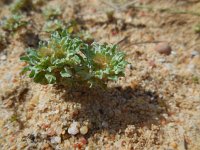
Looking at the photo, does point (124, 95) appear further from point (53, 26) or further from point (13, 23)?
point (13, 23)

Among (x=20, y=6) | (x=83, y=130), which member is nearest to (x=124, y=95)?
(x=83, y=130)

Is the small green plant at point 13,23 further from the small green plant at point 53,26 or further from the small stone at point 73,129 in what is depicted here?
the small stone at point 73,129

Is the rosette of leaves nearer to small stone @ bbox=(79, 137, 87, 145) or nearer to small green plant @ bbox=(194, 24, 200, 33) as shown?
small stone @ bbox=(79, 137, 87, 145)

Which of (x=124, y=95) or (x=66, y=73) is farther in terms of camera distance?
(x=124, y=95)

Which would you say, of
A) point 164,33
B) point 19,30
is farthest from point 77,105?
point 164,33

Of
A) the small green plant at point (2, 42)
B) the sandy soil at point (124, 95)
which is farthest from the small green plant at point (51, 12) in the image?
the small green plant at point (2, 42)

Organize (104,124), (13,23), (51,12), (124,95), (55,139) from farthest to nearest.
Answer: (51,12) → (13,23) → (124,95) → (104,124) → (55,139)
